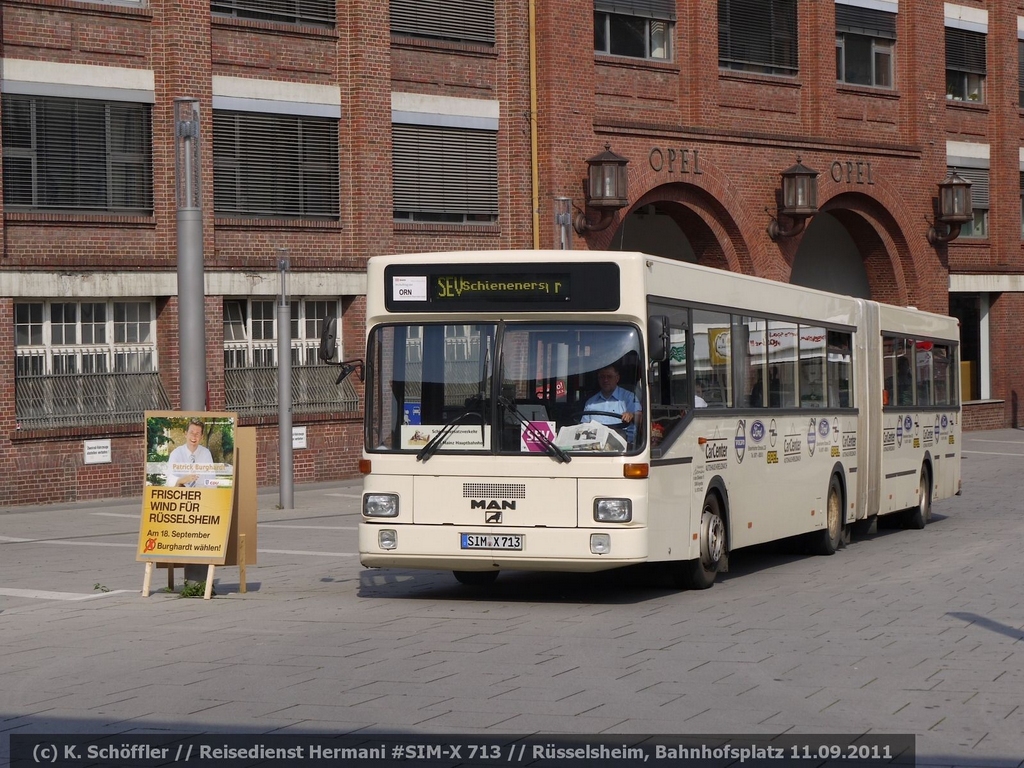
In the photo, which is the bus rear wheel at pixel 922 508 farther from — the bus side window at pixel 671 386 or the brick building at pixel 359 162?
the brick building at pixel 359 162

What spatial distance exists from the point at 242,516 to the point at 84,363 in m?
12.9

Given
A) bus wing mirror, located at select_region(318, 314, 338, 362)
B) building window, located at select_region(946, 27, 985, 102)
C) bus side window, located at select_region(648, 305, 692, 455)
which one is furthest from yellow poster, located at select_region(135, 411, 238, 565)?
building window, located at select_region(946, 27, 985, 102)

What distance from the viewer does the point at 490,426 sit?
12039 millimetres

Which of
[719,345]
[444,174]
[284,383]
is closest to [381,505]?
[719,345]

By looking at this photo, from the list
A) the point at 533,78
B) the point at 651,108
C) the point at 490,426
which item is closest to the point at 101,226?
the point at 533,78

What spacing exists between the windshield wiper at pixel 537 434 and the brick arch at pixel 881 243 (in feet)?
88.7

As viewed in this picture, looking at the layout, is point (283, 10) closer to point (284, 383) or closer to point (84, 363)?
point (84, 363)

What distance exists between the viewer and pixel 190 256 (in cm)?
1364

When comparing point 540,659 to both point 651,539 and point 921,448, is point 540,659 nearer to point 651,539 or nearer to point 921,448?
point 651,539

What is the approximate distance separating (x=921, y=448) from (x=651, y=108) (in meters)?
13.8

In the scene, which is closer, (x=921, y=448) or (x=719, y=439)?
(x=719, y=439)

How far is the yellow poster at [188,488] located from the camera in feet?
41.4

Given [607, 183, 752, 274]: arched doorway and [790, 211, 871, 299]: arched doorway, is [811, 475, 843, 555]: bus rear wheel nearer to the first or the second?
[607, 183, 752, 274]: arched doorway
